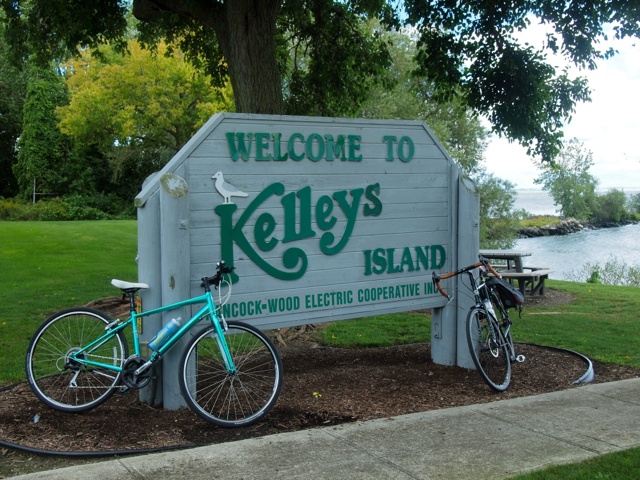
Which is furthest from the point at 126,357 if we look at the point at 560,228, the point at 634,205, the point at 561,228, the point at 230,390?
the point at 634,205

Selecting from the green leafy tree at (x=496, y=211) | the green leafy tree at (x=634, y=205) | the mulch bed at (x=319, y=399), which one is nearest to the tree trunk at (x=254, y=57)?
the mulch bed at (x=319, y=399)

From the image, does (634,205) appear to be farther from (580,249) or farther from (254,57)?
(254,57)

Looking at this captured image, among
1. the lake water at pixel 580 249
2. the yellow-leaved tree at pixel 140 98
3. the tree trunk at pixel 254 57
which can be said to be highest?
the yellow-leaved tree at pixel 140 98

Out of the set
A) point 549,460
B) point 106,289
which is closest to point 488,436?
point 549,460

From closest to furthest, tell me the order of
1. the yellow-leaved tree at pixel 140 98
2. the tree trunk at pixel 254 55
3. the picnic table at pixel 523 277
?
the tree trunk at pixel 254 55, the picnic table at pixel 523 277, the yellow-leaved tree at pixel 140 98

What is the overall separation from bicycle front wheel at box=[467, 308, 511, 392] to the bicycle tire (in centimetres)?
307

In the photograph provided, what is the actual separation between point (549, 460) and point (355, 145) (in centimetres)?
321

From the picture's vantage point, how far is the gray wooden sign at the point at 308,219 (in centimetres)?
530

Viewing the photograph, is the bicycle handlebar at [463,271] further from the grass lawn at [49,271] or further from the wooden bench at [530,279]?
the wooden bench at [530,279]

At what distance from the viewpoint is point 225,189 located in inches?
217

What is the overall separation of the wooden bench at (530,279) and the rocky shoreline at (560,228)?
33.1m

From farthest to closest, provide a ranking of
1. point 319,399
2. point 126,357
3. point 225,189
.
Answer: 1. point 319,399
2. point 225,189
3. point 126,357

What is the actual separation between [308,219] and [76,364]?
7.28 ft

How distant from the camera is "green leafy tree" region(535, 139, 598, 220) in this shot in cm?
5125
